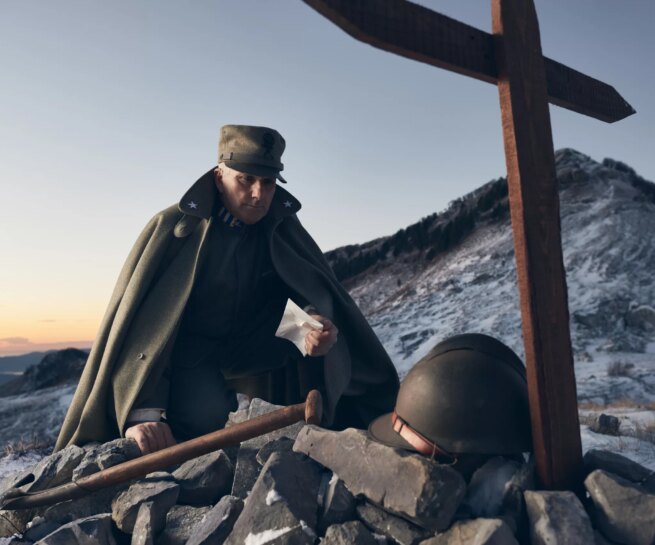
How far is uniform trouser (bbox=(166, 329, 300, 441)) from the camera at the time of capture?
13.1 feet

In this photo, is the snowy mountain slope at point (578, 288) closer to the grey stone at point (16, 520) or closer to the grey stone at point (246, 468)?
the grey stone at point (246, 468)

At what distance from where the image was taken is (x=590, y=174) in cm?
1309

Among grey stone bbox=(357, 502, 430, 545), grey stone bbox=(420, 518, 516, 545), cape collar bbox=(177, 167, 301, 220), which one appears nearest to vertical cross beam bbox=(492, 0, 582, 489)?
grey stone bbox=(420, 518, 516, 545)

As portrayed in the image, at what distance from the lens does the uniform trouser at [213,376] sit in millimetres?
3994

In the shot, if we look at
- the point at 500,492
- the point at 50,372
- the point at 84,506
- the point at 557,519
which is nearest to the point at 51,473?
the point at 84,506

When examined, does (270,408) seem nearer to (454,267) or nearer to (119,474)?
(119,474)

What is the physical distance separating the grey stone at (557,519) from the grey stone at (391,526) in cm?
45

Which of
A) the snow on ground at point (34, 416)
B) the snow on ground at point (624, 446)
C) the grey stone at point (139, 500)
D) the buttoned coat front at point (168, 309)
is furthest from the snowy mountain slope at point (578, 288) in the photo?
the grey stone at point (139, 500)

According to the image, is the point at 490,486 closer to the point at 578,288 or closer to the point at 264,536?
the point at 264,536

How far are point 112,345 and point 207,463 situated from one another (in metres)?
0.96

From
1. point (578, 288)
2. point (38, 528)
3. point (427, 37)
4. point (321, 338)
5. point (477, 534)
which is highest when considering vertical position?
point (427, 37)

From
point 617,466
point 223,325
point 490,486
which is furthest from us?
point 223,325

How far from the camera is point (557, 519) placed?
2.52m

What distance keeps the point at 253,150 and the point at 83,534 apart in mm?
2311
